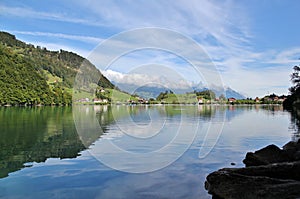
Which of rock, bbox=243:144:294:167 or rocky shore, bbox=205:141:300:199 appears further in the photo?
rock, bbox=243:144:294:167

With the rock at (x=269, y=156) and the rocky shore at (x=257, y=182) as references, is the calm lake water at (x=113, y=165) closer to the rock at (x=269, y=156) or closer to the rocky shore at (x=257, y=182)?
the rocky shore at (x=257, y=182)

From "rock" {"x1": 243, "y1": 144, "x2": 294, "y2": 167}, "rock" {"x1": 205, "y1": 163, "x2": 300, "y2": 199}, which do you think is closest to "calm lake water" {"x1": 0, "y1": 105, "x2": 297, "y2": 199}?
"rock" {"x1": 205, "y1": 163, "x2": 300, "y2": 199}

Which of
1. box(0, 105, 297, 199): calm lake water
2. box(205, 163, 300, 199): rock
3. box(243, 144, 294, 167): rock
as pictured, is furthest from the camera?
box(243, 144, 294, 167): rock

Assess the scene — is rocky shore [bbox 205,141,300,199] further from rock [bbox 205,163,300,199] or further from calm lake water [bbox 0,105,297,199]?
calm lake water [bbox 0,105,297,199]

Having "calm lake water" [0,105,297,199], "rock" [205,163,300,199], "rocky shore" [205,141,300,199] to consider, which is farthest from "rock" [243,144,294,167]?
"rock" [205,163,300,199]

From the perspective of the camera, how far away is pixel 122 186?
16031mm

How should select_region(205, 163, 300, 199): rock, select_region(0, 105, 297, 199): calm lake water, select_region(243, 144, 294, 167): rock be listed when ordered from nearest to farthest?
select_region(205, 163, 300, 199): rock
select_region(0, 105, 297, 199): calm lake water
select_region(243, 144, 294, 167): rock

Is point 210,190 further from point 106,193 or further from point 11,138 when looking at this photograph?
point 11,138

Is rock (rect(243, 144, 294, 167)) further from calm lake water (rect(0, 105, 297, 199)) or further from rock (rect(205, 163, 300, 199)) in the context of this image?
rock (rect(205, 163, 300, 199))

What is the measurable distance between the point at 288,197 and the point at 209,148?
1769 cm

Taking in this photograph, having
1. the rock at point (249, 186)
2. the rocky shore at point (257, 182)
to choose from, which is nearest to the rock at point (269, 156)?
the rocky shore at point (257, 182)

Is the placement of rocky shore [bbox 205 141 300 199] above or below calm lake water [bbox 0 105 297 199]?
above

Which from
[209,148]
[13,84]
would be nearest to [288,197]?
[209,148]

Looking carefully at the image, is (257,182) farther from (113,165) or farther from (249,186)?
(113,165)
